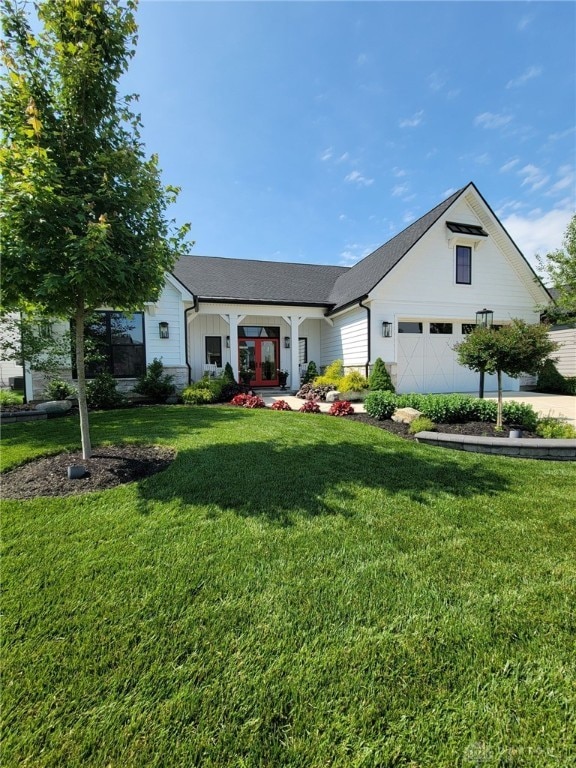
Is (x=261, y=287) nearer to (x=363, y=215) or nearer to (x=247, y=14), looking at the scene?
(x=363, y=215)

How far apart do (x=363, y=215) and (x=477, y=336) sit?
10.9m

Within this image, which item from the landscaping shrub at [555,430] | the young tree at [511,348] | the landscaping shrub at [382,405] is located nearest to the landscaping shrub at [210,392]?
the landscaping shrub at [382,405]

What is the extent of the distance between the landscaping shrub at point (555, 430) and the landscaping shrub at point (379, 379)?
5.00 metres

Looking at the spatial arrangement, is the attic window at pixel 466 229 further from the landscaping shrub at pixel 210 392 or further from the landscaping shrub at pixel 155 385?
the landscaping shrub at pixel 155 385

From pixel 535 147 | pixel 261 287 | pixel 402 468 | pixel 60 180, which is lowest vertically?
pixel 402 468

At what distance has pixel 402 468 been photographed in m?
4.41

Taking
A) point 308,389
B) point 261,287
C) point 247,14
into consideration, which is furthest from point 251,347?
point 247,14

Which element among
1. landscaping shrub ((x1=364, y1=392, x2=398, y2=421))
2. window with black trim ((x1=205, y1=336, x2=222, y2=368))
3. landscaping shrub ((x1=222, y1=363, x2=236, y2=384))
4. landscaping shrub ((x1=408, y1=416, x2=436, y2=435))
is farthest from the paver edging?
window with black trim ((x1=205, y1=336, x2=222, y2=368))

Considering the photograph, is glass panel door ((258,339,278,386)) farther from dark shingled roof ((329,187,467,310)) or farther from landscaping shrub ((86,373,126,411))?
landscaping shrub ((86,373,126,411))

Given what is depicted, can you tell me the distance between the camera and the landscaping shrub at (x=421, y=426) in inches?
243

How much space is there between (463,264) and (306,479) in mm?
12884

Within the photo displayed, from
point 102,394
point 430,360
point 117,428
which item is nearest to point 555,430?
point 430,360

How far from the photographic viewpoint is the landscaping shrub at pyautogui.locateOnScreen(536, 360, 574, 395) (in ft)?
40.2

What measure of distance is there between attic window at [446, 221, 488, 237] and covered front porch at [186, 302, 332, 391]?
5.84 m
